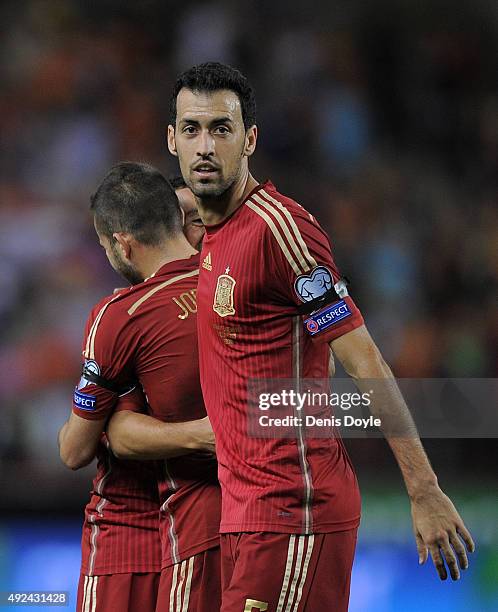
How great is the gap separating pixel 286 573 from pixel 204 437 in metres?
0.55

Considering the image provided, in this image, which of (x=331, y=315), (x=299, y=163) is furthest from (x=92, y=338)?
(x=299, y=163)

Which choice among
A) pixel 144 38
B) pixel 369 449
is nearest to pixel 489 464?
pixel 369 449

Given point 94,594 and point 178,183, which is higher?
point 178,183

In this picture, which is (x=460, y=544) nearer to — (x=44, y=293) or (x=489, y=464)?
(x=489, y=464)

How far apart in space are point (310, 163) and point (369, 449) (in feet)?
8.14

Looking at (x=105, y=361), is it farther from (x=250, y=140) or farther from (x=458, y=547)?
(x=458, y=547)

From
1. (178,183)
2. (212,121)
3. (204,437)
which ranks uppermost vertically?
(178,183)

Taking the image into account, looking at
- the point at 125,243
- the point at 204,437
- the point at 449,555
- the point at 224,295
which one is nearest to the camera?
the point at 449,555

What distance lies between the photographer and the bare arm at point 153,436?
2930 mm

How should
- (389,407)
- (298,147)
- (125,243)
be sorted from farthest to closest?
(298,147)
(125,243)
(389,407)

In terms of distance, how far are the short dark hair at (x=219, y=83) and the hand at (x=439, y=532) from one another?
1206 mm

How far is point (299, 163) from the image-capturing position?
7633mm

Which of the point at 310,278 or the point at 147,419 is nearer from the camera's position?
the point at 310,278

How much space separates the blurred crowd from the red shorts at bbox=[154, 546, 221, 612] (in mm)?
3501
